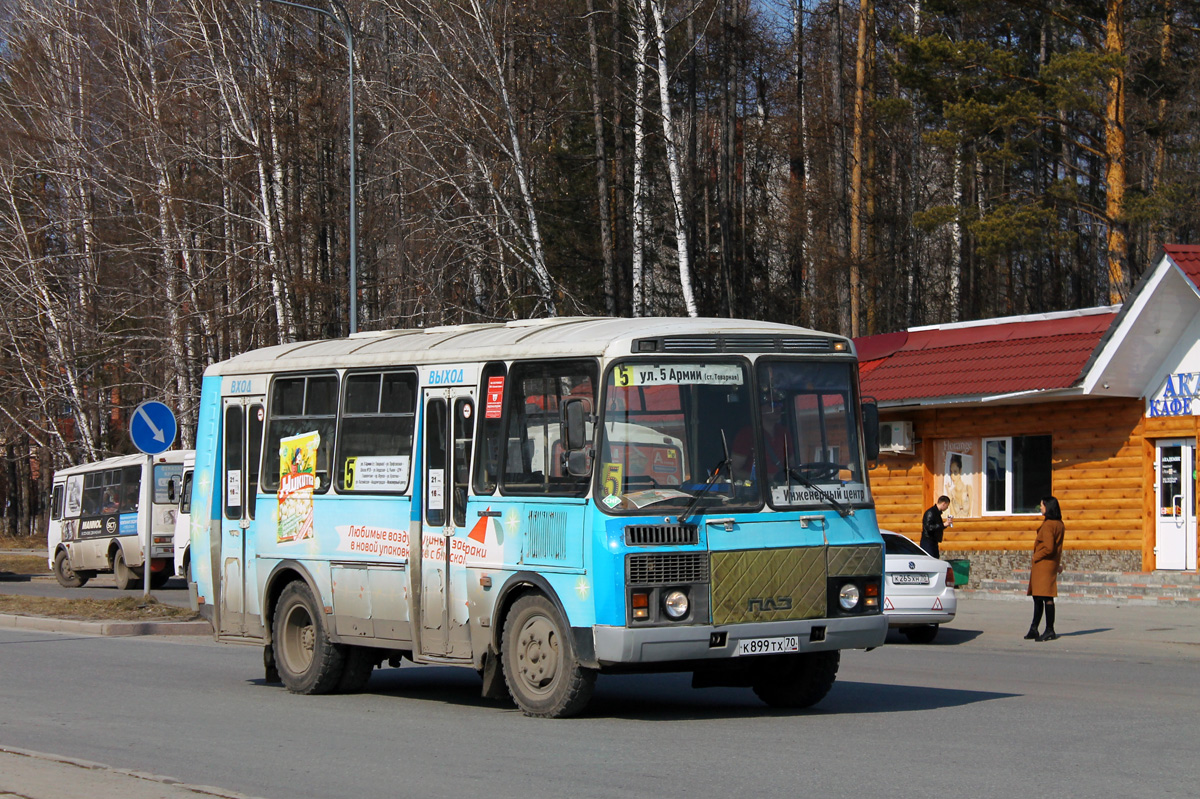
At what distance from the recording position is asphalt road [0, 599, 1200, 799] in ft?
26.5

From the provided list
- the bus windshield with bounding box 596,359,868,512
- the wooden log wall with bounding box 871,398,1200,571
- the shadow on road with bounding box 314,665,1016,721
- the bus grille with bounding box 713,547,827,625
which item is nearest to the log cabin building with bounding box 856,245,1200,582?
the wooden log wall with bounding box 871,398,1200,571

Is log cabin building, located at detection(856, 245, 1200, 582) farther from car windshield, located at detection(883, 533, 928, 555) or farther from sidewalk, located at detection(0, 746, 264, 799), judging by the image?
sidewalk, located at detection(0, 746, 264, 799)

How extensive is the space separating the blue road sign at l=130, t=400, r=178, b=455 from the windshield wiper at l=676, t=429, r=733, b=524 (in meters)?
12.5

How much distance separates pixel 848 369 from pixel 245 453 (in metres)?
5.81

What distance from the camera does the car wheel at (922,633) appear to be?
19234mm

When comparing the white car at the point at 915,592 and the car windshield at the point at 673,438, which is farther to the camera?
the white car at the point at 915,592

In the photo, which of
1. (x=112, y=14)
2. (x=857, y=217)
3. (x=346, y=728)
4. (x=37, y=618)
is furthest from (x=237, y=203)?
(x=346, y=728)

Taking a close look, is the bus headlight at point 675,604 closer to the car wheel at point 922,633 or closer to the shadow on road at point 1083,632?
the car wheel at point 922,633

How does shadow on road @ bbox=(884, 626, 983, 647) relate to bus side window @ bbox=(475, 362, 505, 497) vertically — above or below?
below

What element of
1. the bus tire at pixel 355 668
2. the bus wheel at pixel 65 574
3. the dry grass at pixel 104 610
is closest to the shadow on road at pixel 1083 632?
the bus tire at pixel 355 668

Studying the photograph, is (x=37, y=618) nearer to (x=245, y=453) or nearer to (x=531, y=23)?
(x=245, y=453)

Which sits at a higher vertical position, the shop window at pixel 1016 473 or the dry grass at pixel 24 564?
the shop window at pixel 1016 473

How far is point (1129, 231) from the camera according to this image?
3538 centimetres

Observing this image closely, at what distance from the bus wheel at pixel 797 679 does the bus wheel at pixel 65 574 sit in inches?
962
